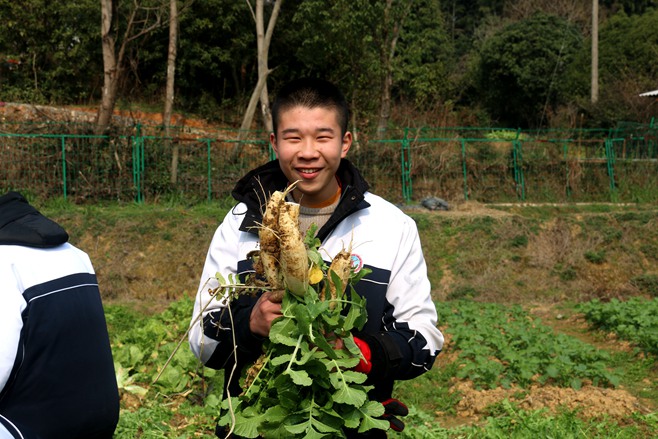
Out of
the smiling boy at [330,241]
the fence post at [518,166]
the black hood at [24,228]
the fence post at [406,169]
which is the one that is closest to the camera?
the smiling boy at [330,241]

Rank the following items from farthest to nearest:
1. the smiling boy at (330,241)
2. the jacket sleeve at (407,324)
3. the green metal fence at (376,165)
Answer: the green metal fence at (376,165) < the smiling boy at (330,241) < the jacket sleeve at (407,324)

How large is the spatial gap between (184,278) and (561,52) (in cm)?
2029

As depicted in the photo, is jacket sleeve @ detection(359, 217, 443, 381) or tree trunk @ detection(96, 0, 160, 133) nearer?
jacket sleeve @ detection(359, 217, 443, 381)

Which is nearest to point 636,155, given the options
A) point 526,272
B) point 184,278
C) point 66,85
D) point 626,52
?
point 526,272

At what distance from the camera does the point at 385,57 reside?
20.7 m

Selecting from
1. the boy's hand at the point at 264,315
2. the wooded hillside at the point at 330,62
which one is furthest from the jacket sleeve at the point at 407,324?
the wooded hillside at the point at 330,62

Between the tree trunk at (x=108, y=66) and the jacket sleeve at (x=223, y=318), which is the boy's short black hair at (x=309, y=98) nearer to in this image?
the jacket sleeve at (x=223, y=318)

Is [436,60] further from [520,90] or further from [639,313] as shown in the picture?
[639,313]

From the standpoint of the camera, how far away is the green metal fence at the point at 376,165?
1493cm

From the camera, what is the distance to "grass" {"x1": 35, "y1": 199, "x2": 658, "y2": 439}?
6766 millimetres

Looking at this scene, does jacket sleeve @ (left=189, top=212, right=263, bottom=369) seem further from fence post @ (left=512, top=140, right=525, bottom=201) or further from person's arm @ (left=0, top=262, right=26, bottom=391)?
fence post @ (left=512, top=140, right=525, bottom=201)

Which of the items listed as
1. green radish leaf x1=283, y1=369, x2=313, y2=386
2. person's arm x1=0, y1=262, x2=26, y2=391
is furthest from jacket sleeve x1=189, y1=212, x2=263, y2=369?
person's arm x1=0, y1=262, x2=26, y2=391

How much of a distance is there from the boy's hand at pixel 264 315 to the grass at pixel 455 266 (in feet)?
14.2

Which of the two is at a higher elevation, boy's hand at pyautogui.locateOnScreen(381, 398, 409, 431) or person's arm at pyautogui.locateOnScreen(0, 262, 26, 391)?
person's arm at pyautogui.locateOnScreen(0, 262, 26, 391)
